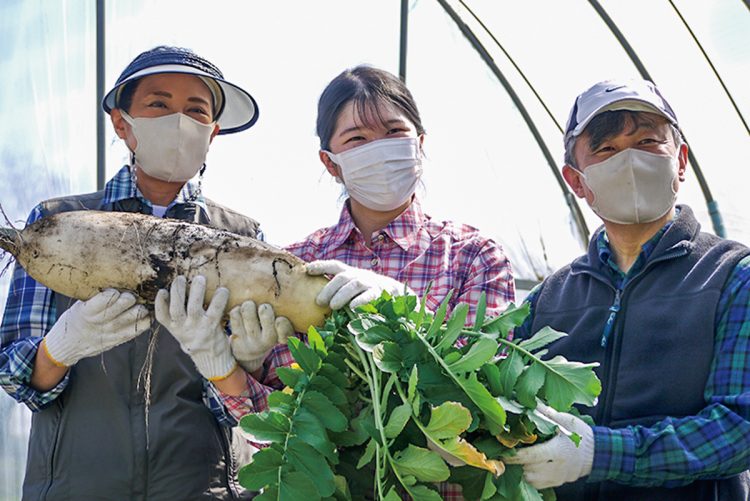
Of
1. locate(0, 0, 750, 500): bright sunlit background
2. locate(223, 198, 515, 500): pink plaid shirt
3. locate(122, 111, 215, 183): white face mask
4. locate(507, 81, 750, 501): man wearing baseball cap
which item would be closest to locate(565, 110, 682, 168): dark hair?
locate(507, 81, 750, 501): man wearing baseball cap

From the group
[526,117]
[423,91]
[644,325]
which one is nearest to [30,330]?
[644,325]

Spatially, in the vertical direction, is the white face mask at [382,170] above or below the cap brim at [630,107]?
below

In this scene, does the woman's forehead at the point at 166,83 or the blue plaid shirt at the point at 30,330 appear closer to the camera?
the blue plaid shirt at the point at 30,330

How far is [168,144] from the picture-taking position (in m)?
2.54

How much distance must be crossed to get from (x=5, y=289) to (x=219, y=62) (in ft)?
5.65

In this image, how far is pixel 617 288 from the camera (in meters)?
2.34

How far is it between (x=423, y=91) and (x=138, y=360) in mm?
4119

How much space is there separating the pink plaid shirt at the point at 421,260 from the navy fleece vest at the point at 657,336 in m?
0.20

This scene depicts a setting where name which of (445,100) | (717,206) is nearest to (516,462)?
(445,100)

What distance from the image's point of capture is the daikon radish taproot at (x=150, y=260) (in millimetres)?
2287

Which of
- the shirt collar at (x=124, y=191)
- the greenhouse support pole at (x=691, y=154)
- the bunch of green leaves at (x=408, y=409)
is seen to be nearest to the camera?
the bunch of green leaves at (x=408, y=409)

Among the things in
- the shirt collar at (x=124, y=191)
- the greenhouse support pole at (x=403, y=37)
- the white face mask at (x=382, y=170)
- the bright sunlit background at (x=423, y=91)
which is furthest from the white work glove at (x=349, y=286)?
the greenhouse support pole at (x=403, y=37)

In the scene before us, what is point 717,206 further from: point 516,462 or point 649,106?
point 516,462

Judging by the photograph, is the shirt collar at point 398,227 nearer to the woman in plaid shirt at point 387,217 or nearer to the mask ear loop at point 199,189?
the woman in plaid shirt at point 387,217
